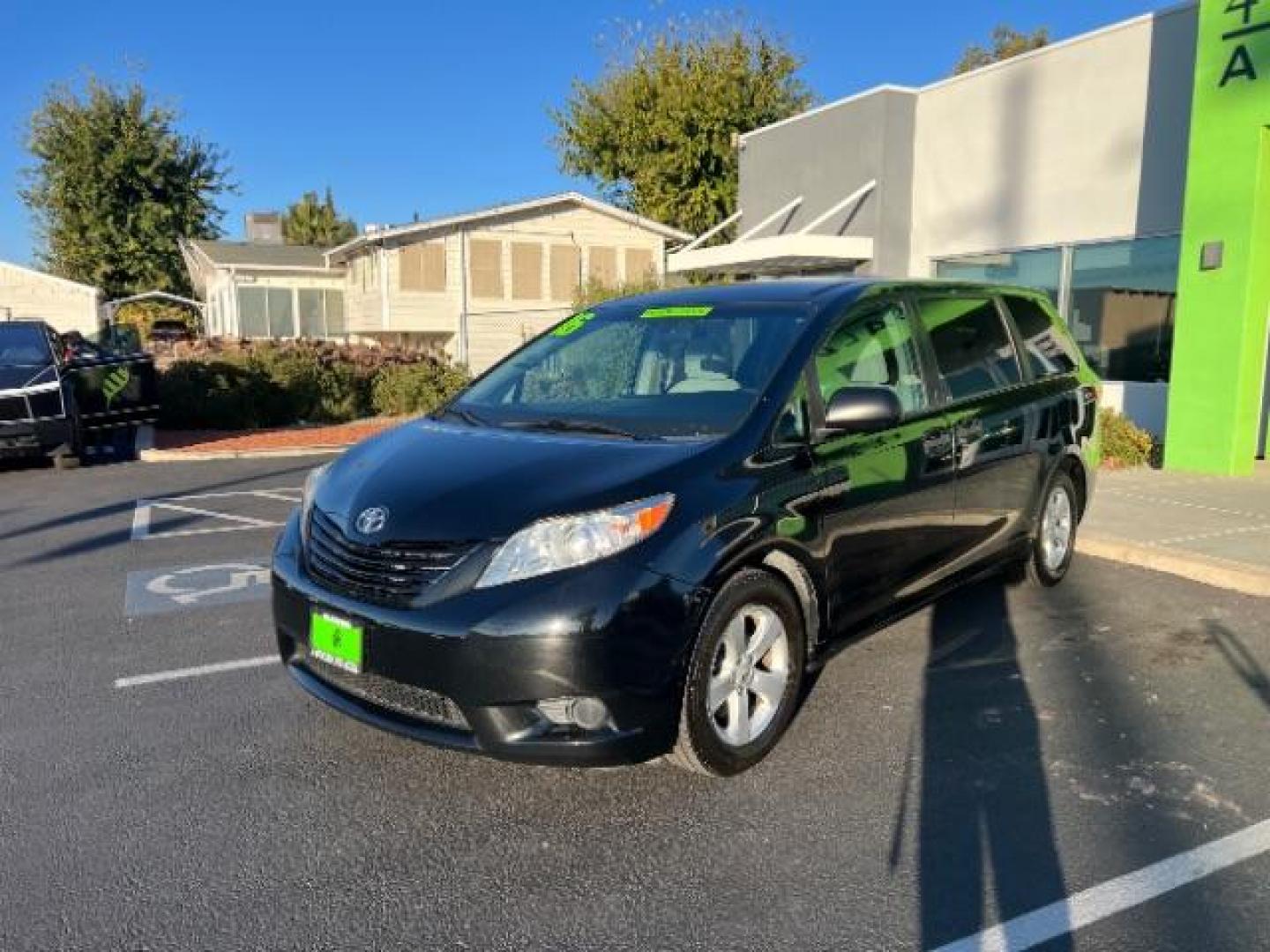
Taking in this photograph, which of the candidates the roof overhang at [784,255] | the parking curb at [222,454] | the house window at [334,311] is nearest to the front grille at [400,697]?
the parking curb at [222,454]

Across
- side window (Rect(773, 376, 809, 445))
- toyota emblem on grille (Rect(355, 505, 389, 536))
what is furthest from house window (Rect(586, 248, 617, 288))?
toyota emblem on grille (Rect(355, 505, 389, 536))

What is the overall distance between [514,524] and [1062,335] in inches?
169

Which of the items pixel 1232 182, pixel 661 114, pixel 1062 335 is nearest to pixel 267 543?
pixel 1062 335

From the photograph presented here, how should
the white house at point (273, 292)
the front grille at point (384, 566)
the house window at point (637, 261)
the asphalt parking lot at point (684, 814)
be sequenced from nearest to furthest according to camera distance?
1. the asphalt parking lot at point (684, 814)
2. the front grille at point (384, 566)
3. the house window at point (637, 261)
4. the white house at point (273, 292)

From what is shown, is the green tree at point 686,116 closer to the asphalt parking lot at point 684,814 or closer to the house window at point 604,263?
the house window at point 604,263

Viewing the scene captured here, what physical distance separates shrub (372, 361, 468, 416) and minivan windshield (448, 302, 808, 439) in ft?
42.9

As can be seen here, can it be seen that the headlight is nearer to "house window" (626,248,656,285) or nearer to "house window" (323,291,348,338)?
"house window" (626,248,656,285)

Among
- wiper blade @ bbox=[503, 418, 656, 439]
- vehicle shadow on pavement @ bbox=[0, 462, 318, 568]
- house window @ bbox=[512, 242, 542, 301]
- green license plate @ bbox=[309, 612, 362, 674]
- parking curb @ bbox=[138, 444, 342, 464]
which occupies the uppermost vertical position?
house window @ bbox=[512, 242, 542, 301]

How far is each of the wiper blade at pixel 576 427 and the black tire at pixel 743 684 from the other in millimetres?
702

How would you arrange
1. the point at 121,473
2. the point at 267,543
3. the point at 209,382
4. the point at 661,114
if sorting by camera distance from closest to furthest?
1. the point at 267,543
2. the point at 121,473
3. the point at 209,382
4. the point at 661,114

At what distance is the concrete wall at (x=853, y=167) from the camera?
557 inches

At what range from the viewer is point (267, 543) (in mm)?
7402

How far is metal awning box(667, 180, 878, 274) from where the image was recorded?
14227 millimetres

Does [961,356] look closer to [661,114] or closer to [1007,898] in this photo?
[1007,898]
